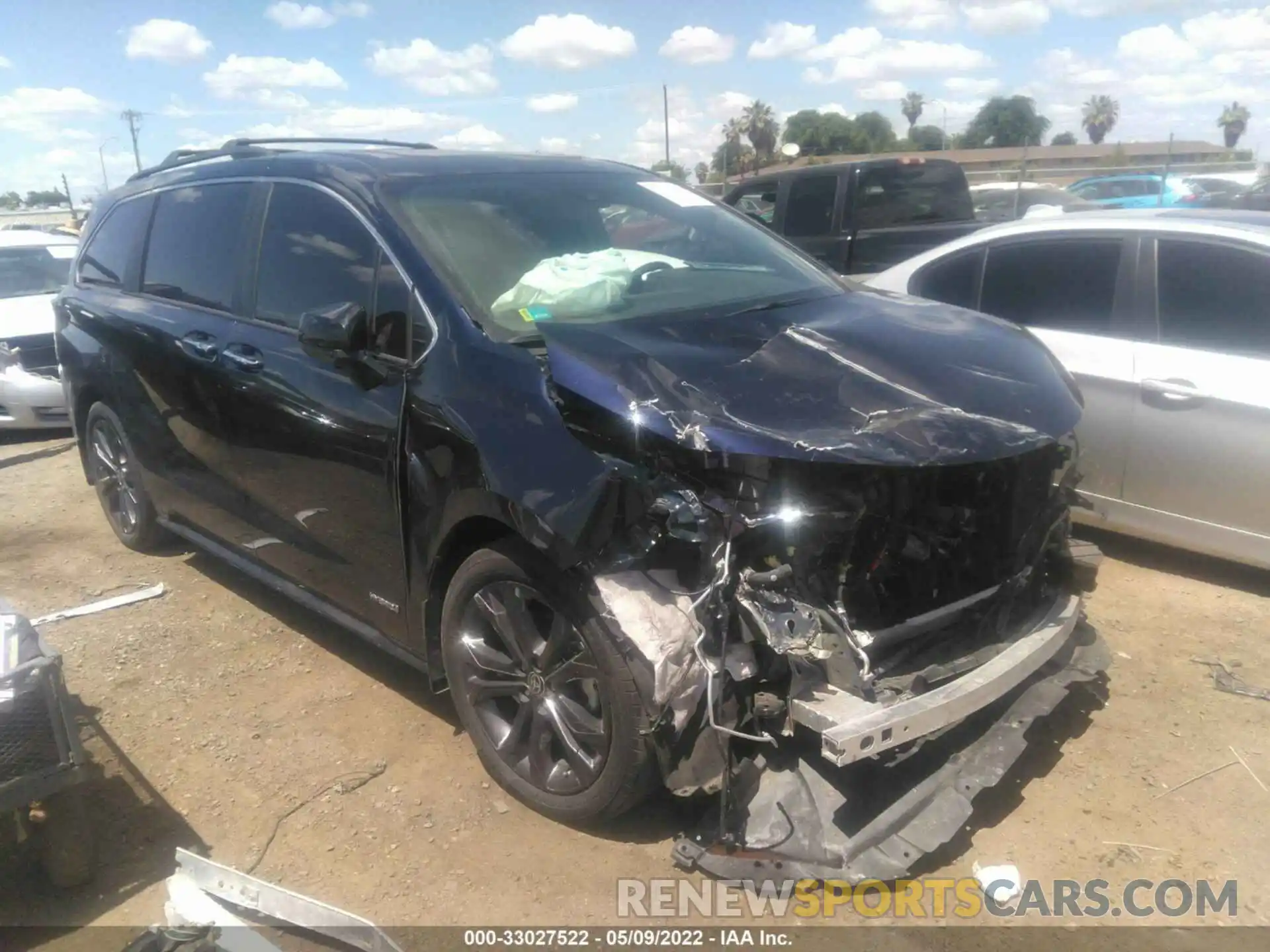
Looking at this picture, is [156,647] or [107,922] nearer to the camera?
[107,922]

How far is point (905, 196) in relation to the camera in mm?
8547

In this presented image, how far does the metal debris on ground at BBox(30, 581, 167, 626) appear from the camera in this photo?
4797 millimetres

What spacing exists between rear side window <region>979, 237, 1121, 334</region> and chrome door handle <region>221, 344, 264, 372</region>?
3.64 metres

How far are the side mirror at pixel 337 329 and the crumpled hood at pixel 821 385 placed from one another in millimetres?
639

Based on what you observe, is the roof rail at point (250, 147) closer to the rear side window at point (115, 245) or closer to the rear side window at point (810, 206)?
the rear side window at point (115, 245)

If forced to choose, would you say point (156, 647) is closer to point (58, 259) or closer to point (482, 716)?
point (482, 716)

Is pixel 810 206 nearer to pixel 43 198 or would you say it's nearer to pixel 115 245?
pixel 115 245

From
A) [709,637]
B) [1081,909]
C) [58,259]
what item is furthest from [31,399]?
[1081,909]

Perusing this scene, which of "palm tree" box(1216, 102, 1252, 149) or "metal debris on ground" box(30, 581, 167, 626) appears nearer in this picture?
"metal debris on ground" box(30, 581, 167, 626)

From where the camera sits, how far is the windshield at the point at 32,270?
978 cm

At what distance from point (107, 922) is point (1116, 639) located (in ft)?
12.5

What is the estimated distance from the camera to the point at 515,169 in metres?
3.86

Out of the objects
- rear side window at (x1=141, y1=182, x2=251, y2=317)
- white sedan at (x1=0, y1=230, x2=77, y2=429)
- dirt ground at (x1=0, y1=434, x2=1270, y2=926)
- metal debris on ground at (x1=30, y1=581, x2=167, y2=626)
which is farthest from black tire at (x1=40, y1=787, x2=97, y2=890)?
white sedan at (x1=0, y1=230, x2=77, y2=429)

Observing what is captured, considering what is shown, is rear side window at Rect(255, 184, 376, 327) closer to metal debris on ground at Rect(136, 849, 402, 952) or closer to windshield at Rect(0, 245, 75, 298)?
metal debris on ground at Rect(136, 849, 402, 952)
